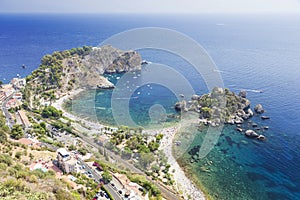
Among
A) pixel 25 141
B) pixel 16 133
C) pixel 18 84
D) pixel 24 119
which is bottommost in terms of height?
pixel 24 119

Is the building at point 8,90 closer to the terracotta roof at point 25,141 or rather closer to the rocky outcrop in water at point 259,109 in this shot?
the terracotta roof at point 25,141

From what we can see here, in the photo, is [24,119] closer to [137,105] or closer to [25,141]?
[25,141]

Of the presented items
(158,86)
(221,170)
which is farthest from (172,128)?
(158,86)

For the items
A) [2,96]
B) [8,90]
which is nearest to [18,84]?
[8,90]

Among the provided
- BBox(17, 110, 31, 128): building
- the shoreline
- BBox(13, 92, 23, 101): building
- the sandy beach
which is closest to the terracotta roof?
BBox(17, 110, 31, 128): building

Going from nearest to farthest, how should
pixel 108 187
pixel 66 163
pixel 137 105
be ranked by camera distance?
pixel 108 187 < pixel 66 163 < pixel 137 105

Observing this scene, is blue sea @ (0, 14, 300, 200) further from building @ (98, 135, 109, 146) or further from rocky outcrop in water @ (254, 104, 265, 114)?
building @ (98, 135, 109, 146)

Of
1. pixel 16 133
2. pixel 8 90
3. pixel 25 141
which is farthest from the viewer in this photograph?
pixel 8 90
